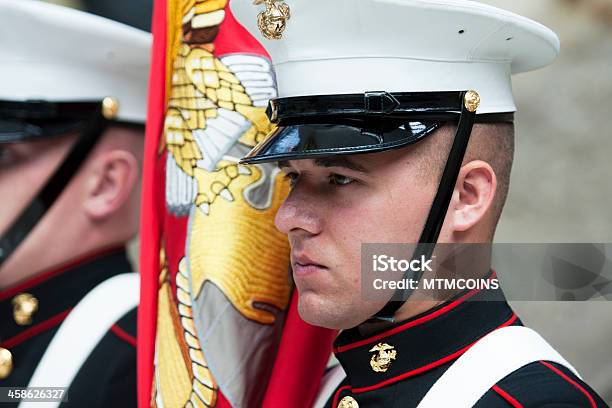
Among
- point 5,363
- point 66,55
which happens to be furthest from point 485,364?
point 66,55

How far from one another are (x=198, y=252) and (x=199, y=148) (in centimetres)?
23

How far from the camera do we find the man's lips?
160 cm

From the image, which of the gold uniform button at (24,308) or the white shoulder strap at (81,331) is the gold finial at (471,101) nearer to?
the white shoulder strap at (81,331)

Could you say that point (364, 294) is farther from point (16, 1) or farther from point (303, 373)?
point (16, 1)

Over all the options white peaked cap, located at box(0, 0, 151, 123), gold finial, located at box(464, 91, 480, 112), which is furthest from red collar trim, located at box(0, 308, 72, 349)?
gold finial, located at box(464, 91, 480, 112)

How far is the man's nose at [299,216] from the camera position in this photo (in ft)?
5.20

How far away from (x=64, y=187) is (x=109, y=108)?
0.85 feet

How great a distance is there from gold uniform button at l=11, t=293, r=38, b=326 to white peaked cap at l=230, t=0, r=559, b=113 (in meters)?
1.19

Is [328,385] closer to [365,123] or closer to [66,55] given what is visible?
[365,123]

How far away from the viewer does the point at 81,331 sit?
2.36 meters

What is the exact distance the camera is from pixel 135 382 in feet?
7.61

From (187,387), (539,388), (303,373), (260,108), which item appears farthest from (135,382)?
(539,388)

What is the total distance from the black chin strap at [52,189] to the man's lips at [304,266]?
1083mm

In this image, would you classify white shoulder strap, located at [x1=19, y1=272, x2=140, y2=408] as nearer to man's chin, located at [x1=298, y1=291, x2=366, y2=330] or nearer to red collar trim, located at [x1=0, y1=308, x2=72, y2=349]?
red collar trim, located at [x1=0, y1=308, x2=72, y2=349]
